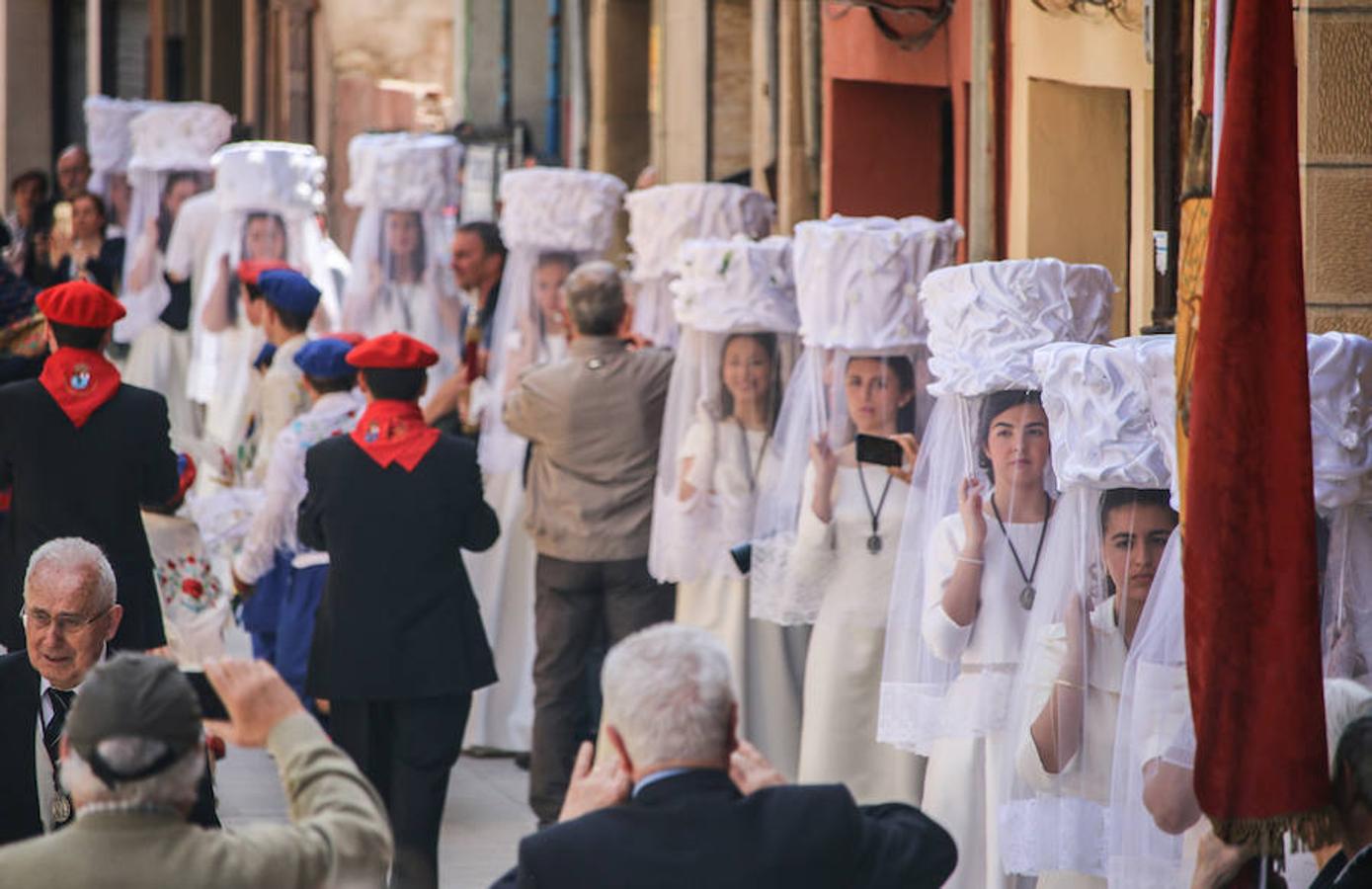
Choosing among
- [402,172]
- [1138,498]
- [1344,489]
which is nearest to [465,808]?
[402,172]

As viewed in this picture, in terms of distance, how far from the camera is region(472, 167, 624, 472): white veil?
1184 cm

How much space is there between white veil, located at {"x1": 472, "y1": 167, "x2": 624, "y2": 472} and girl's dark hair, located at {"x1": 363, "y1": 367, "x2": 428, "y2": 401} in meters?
2.97

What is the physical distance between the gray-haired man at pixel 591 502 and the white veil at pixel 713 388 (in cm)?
36

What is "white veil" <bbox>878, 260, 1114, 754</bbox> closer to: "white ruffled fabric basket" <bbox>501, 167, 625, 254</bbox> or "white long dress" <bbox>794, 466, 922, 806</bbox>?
"white long dress" <bbox>794, 466, 922, 806</bbox>

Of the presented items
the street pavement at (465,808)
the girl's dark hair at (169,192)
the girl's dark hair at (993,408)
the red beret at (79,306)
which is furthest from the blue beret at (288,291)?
the girl's dark hair at (169,192)

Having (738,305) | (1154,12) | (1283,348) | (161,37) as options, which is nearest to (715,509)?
(738,305)

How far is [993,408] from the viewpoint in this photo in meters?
7.41

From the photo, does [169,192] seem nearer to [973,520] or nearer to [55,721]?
[973,520]

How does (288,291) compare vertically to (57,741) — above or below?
above

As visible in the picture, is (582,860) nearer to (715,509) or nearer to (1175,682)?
(1175,682)

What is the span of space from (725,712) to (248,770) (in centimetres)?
699

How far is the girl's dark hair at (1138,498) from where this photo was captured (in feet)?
21.1

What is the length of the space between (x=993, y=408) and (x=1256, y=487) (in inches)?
86.2

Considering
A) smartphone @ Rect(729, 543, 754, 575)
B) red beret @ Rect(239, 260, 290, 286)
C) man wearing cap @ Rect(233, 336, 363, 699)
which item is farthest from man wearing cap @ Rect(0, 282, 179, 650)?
red beret @ Rect(239, 260, 290, 286)
